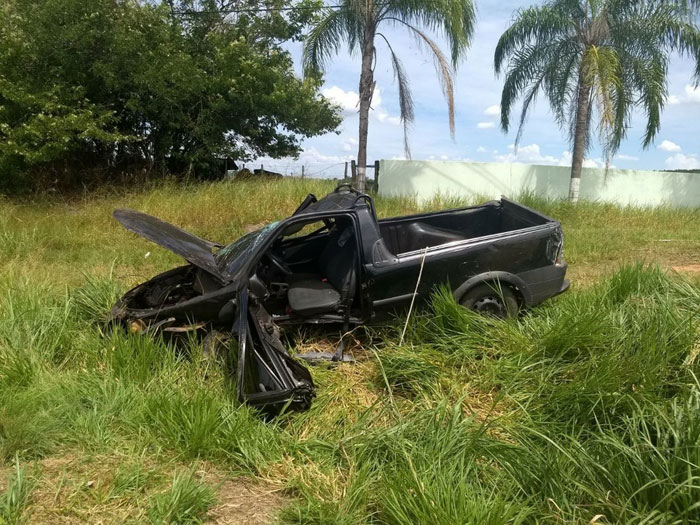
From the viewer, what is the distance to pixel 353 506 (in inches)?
102

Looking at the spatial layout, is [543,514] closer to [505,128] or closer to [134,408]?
[134,408]

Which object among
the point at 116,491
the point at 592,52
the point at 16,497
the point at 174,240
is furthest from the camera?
the point at 592,52

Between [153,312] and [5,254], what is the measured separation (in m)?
5.13

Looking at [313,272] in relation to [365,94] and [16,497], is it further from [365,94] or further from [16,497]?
[365,94]

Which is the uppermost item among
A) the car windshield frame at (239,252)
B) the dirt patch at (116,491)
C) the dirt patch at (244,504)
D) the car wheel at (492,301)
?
the car windshield frame at (239,252)

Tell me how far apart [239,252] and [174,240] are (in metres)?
0.56

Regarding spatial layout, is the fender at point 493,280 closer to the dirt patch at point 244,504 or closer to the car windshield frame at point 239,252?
the car windshield frame at point 239,252

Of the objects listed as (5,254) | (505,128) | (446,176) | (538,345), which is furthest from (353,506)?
(505,128)

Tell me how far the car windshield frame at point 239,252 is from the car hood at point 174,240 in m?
0.06

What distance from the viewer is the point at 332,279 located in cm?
470

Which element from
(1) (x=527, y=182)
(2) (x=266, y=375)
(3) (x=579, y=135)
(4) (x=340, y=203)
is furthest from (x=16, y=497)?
(1) (x=527, y=182)

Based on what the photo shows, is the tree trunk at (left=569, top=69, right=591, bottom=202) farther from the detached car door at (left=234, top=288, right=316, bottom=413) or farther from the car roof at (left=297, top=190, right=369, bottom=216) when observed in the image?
the detached car door at (left=234, top=288, right=316, bottom=413)

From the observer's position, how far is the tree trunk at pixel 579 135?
13.2m

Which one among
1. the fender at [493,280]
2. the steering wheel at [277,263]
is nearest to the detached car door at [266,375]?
the steering wheel at [277,263]
